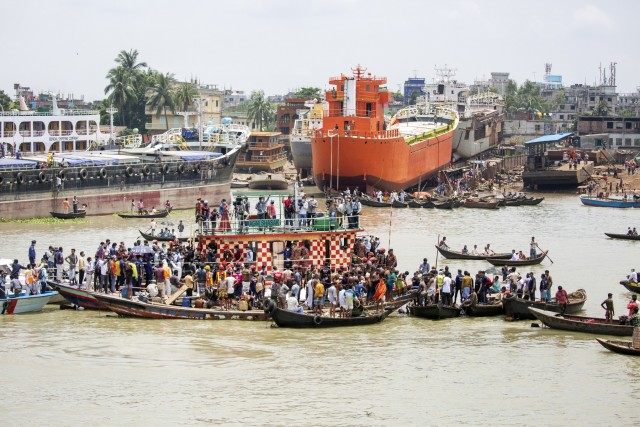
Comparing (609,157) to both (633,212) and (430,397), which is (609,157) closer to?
(633,212)

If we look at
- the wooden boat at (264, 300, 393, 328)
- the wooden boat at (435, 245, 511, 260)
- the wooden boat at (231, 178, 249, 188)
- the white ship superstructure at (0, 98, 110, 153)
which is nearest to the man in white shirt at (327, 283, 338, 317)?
the wooden boat at (264, 300, 393, 328)

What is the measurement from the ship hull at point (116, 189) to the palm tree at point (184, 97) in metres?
35.1

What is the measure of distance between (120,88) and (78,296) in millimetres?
76007

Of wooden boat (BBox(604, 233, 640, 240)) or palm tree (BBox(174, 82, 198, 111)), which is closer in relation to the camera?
wooden boat (BBox(604, 233, 640, 240))

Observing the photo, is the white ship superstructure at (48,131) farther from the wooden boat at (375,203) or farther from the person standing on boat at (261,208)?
the person standing on boat at (261,208)

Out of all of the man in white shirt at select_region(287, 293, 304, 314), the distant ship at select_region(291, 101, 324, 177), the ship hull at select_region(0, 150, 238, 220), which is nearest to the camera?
the man in white shirt at select_region(287, 293, 304, 314)

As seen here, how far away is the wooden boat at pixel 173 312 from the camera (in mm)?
31716

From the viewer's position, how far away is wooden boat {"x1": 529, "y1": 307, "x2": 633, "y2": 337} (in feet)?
102

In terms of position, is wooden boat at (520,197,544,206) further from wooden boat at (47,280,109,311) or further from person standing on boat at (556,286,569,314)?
wooden boat at (47,280,109,311)

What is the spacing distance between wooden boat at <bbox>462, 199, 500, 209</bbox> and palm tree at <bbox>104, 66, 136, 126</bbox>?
46.0 metres

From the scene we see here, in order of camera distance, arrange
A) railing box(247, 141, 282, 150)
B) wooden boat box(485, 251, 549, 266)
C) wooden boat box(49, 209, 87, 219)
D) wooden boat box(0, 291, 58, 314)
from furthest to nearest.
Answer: railing box(247, 141, 282, 150), wooden boat box(49, 209, 87, 219), wooden boat box(485, 251, 549, 266), wooden boat box(0, 291, 58, 314)

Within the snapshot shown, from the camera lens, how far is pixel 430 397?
26.2 m

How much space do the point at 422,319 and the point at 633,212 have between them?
40.9 m

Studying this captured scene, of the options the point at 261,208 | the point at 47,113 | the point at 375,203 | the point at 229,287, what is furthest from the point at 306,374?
the point at 47,113
